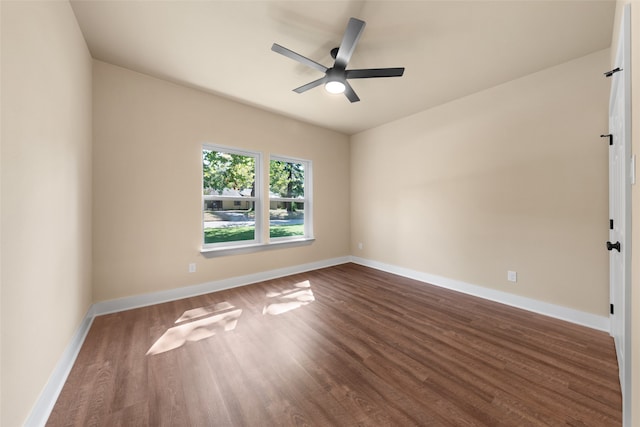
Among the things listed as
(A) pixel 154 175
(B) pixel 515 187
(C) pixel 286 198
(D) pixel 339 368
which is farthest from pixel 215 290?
(B) pixel 515 187

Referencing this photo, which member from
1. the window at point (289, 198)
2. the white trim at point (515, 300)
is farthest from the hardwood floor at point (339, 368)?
the window at point (289, 198)

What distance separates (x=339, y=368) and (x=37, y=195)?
222 cm

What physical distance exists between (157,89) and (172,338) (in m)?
2.90

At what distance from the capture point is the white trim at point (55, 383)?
124cm

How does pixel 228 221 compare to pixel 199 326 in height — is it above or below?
above

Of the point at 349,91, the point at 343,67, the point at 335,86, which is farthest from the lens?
the point at 349,91

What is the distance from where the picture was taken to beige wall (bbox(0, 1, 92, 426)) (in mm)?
1057

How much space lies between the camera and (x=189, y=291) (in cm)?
312

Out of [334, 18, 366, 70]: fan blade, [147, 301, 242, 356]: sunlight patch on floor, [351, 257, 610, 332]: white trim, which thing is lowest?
[147, 301, 242, 356]: sunlight patch on floor

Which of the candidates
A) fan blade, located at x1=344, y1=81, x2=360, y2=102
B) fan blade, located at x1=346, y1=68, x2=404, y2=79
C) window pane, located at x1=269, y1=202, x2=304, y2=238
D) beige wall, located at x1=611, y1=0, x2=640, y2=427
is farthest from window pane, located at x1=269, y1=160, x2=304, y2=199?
beige wall, located at x1=611, y1=0, x2=640, y2=427

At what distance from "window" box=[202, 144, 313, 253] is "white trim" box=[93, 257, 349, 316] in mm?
467

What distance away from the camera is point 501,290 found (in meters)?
2.91

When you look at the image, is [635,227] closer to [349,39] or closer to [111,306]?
[349,39]

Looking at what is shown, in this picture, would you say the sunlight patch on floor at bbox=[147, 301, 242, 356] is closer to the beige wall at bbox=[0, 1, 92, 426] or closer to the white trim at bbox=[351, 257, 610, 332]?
the beige wall at bbox=[0, 1, 92, 426]
